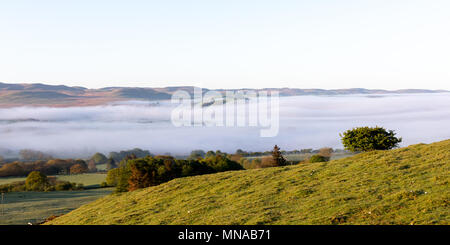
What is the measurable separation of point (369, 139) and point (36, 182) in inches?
2907

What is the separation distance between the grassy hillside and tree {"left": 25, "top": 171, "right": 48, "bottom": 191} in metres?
60.5

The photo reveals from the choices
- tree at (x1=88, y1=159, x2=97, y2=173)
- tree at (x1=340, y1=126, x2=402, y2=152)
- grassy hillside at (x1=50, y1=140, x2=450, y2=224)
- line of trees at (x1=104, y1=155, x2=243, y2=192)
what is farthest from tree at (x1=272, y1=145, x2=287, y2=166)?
tree at (x1=88, y1=159, x2=97, y2=173)

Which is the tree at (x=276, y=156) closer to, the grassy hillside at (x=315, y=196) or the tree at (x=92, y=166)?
the grassy hillside at (x=315, y=196)

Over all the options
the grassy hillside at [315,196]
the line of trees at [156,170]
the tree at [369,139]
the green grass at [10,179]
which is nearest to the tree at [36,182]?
the green grass at [10,179]

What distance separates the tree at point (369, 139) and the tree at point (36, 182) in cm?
6902

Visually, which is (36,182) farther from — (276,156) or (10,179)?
(276,156)

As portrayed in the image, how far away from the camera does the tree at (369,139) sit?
43531mm

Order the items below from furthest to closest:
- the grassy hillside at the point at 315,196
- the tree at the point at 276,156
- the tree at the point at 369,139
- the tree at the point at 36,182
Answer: the tree at the point at 36,182
the tree at the point at 276,156
the tree at the point at 369,139
the grassy hillside at the point at 315,196

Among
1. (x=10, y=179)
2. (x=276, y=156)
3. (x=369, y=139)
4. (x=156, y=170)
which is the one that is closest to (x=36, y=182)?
(x=10, y=179)

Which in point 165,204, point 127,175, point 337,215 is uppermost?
point 337,215
